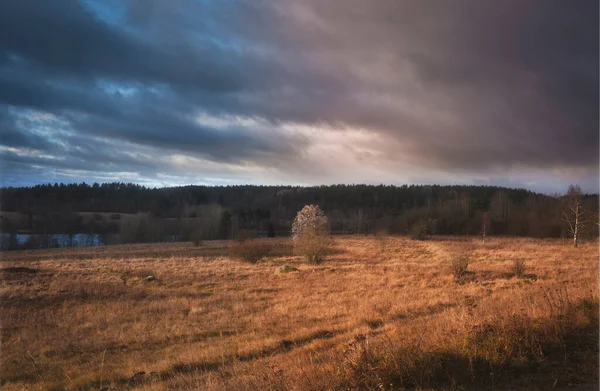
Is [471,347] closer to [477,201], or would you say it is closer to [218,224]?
[218,224]

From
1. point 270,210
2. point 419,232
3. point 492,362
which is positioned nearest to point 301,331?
point 492,362

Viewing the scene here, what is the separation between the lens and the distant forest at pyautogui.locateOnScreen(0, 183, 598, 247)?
303 ft

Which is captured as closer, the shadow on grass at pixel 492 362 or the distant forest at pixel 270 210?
the shadow on grass at pixel 492 362

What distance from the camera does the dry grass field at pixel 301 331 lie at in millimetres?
6367

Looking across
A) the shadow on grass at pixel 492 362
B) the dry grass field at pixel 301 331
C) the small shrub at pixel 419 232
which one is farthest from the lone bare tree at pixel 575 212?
the shadow on grass at pixel 492 362

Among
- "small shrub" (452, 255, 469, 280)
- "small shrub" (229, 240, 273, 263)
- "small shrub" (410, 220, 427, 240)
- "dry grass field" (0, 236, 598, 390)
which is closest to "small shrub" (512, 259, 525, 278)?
"dry grass field" (0, 236, 598, 390)

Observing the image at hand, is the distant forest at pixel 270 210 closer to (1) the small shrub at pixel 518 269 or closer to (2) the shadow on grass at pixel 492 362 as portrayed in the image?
(1) the small shrub at pixel 518 269

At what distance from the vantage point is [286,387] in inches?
236

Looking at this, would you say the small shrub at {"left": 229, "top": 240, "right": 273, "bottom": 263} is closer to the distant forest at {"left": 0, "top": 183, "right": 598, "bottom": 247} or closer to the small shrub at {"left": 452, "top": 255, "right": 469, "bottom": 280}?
the small shrub at {"left": 452, "top": 255, "right": 469, "bottom": 280}

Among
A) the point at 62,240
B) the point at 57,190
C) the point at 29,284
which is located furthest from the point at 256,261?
the point at 57,190

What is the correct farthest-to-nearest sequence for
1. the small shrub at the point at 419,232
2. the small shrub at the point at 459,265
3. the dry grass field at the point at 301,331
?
the small shrub at the point at 419,232
the small shrub at the point at 459,265
the dry grass field at the point at 301,331

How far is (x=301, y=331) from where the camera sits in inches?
538

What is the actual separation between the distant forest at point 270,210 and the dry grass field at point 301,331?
48.8 meters

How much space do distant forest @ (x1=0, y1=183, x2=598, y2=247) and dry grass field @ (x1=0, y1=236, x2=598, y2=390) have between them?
48750 mm
